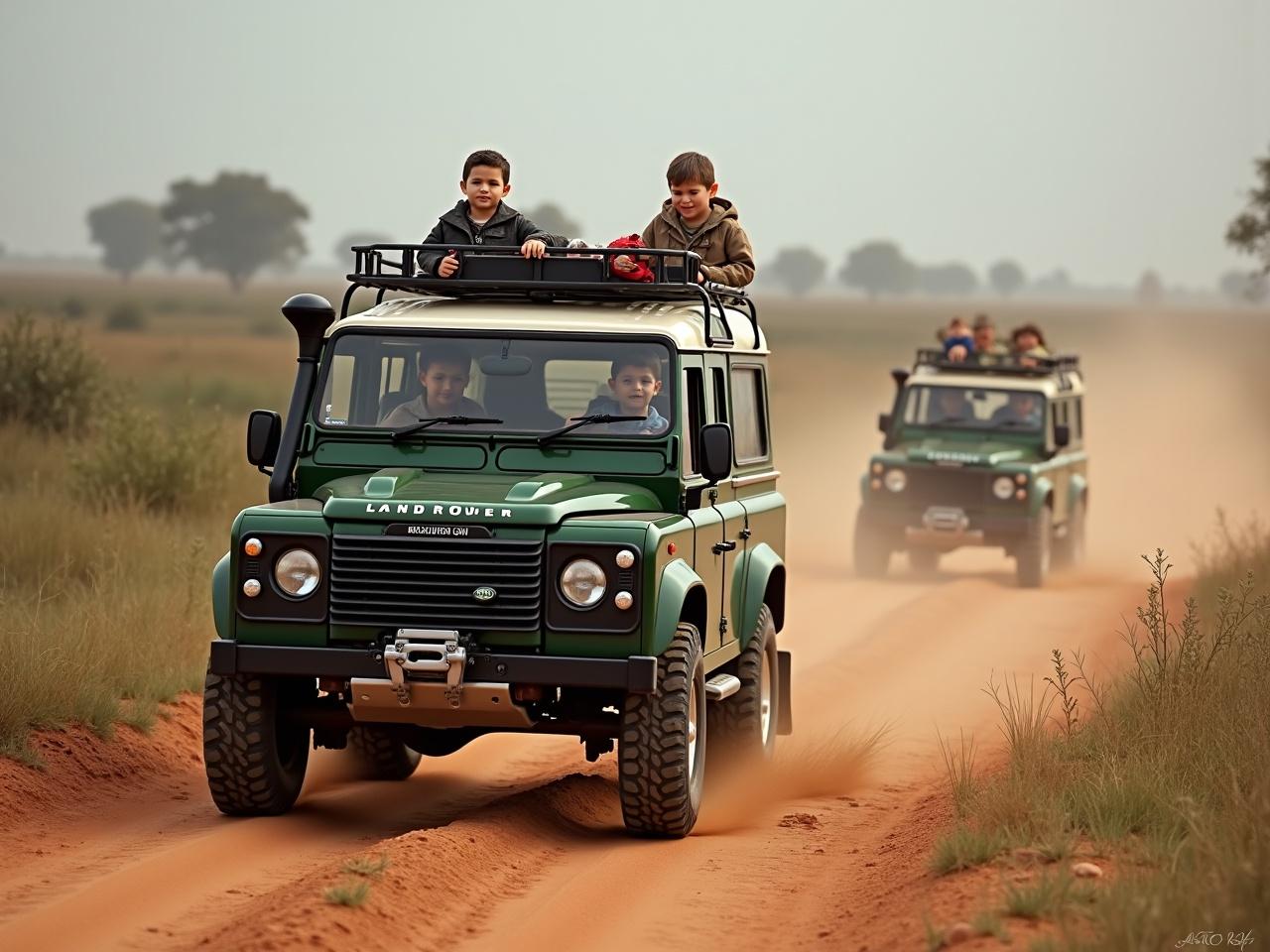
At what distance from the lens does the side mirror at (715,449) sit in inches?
349

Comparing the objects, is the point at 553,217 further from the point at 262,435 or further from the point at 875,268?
the point at 262,435

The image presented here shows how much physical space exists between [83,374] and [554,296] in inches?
543

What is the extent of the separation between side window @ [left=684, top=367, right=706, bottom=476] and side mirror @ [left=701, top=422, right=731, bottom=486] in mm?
51

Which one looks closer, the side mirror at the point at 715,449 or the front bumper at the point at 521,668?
the front bumper at the point at 521,668

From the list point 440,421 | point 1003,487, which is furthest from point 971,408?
point 440,421

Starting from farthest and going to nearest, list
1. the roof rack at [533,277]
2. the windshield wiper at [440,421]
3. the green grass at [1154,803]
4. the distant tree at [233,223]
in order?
1. the distant tree at [233,223]
2. the roof rack at [533,277]
3. the windshield wiper at [440,421]
4. the green grass at [1154,803]

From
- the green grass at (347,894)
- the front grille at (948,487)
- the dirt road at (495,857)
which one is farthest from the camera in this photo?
the front grille at (948,487)

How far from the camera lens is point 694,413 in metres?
9.30

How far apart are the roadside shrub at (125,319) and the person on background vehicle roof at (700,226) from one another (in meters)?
61.8

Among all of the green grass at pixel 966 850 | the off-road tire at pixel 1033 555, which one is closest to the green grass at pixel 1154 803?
the green grass at pixel 966 850

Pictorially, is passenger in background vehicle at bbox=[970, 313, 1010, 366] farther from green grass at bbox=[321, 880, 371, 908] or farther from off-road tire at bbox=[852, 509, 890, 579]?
green grass at bbox=[321, 880, 371, 908]

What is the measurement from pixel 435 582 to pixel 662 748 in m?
1.13

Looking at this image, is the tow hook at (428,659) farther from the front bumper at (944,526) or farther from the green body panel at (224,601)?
the front bumper at (944,526)

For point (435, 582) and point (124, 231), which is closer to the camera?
point (435, 582)
